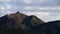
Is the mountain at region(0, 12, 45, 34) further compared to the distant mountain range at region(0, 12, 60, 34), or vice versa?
the distant mountain range at region(0, 12, 60, 34)

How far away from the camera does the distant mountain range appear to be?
72.0ft

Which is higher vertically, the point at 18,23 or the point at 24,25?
the point at 18,23

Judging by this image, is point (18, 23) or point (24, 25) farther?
point (18, 23)

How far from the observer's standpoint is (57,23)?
79.7 feet

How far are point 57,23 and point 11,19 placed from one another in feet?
17.2

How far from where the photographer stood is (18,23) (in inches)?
995

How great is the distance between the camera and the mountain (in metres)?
21.8

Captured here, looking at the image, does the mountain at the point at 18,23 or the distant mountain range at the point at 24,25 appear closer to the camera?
the mountain at the point at 18,23

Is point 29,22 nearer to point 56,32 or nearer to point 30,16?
point 30,16

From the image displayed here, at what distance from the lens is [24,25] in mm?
24219

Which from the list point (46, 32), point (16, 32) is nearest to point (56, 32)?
point (46, 32)

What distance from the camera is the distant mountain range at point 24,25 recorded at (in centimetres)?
2195

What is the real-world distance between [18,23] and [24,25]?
50.8 inches

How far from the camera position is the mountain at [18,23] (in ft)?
71.5
